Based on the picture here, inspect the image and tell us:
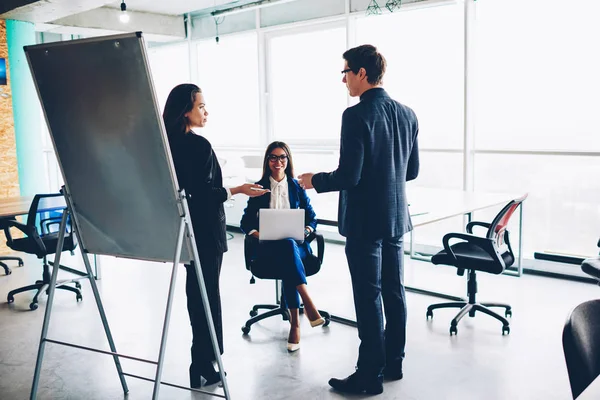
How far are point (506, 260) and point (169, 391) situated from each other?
85.3 inches

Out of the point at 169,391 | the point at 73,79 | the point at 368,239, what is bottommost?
the point at 169,391

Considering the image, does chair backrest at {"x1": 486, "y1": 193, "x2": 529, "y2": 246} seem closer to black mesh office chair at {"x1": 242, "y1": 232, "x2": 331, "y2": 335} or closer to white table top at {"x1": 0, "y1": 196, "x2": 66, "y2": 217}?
black mesh office chair at {"x1": 242, "y1": 232, "x2": 331, "y2": 335}

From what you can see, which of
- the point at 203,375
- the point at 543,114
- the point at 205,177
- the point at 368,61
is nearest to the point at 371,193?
the point at 368,61

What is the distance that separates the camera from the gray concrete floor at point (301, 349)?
3080mm

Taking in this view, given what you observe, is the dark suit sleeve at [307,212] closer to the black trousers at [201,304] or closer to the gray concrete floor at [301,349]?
the gray concrete floor at [301,349]

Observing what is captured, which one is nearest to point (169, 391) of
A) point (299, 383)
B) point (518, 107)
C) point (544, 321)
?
point (299, 383)

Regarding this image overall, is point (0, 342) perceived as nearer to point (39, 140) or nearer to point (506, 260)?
point (506, 260)

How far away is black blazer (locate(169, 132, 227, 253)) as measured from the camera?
2826mm

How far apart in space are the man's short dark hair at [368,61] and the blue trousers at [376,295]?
762 millimetres

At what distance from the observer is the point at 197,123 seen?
9.59 ft

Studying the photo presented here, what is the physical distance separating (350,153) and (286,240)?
1076mm

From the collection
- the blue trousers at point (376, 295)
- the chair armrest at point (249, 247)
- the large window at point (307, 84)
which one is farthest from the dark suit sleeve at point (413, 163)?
the large window at point (307, 84)

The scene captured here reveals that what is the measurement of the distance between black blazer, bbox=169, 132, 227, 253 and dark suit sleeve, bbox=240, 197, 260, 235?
3.23 ft

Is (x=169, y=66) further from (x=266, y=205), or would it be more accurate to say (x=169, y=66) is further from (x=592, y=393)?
(x=592, y=393)
